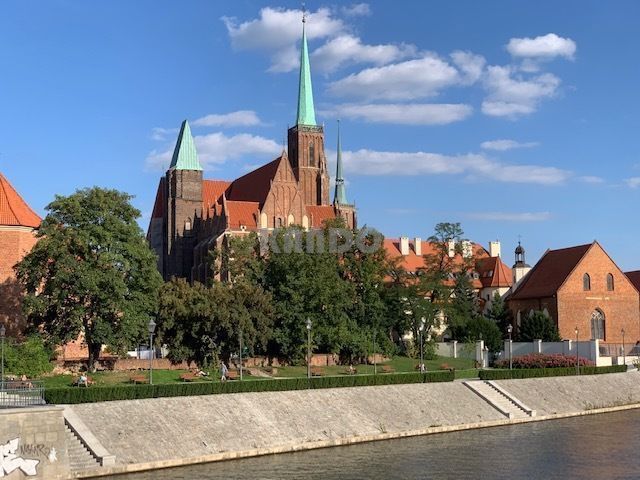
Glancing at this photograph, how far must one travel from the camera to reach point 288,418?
3881 cm

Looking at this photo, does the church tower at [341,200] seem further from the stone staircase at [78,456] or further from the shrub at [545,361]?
the stone staircase at [78,456]

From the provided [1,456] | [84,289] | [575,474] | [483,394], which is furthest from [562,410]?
[1,456]

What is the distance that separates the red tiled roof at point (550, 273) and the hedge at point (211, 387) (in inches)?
1227

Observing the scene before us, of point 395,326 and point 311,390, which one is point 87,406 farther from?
point 395,326

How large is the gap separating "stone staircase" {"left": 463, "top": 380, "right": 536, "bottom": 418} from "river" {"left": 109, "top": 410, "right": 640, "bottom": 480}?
5.04 metres

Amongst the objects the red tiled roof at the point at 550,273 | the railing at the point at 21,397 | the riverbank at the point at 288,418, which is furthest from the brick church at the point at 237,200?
the railing at the point at 21,397

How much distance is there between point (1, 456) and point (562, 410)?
112 feet

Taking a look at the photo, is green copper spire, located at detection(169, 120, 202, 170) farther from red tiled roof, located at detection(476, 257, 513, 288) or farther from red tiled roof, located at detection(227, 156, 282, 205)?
red tiled roof, located at detection(476, 257, 513, 288)

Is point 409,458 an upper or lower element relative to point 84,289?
lower

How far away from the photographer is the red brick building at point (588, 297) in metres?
76.9

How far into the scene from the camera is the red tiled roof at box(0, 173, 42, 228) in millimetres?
58666

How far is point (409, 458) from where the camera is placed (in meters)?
33.9

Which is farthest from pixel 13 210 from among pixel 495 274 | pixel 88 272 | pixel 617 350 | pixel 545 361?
pixel 495 274

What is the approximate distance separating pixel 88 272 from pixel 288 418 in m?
16.3
